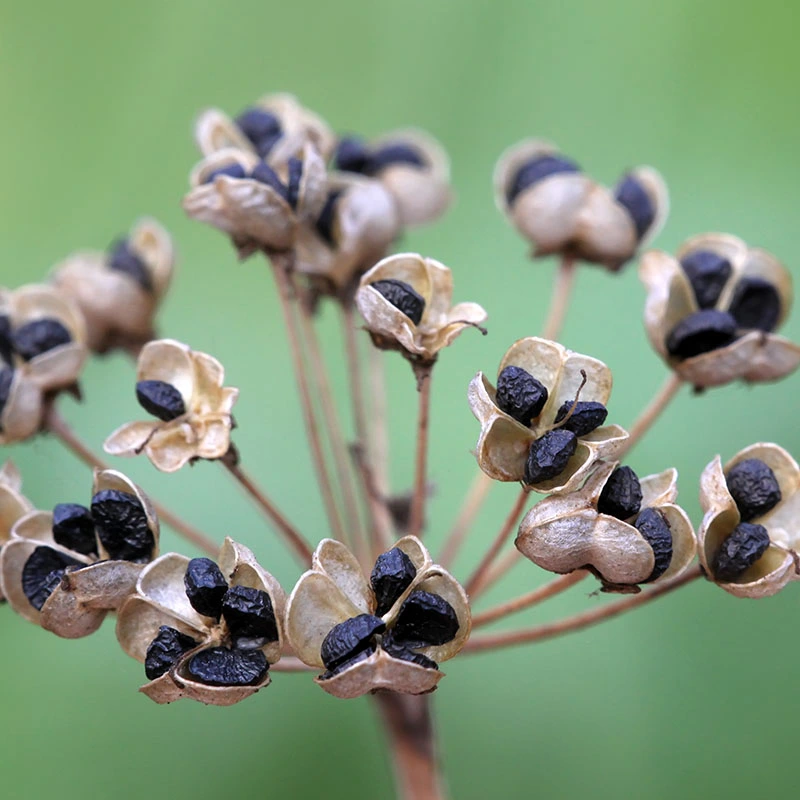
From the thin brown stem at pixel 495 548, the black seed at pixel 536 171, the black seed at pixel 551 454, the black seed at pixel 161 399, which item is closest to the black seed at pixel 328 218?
the black seed at pixel 536 171

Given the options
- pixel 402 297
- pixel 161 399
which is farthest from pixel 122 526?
pixel 402 297

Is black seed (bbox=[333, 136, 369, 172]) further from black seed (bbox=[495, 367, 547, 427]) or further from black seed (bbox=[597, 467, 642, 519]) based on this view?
black seed (bbox=[597, 467, 642, 519])

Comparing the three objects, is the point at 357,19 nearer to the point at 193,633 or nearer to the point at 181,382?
the point at 181,382

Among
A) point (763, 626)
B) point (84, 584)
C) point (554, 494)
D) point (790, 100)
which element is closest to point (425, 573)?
point (554, 494)

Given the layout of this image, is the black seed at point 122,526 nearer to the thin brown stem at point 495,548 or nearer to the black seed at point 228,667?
the black seed at point 228,667

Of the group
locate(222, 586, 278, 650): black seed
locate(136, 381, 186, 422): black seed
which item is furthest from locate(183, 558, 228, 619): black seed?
locate(136, 381, 186, 422): black seed

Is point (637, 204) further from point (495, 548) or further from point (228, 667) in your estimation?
point (228, 667)
